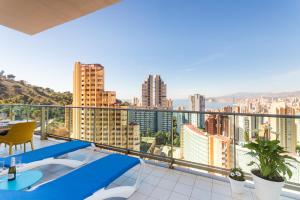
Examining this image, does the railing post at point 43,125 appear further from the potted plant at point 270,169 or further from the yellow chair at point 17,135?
the potted plant at point 270,169

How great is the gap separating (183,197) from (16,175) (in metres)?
2.29

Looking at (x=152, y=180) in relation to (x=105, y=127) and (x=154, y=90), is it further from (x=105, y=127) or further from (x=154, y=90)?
(x=154, y=90)

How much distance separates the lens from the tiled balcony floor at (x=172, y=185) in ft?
7.68

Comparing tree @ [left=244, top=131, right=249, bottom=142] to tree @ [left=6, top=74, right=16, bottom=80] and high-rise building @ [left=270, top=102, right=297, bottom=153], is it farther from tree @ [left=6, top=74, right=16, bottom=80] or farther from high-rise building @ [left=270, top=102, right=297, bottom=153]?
tree @ [left=6, top=74, right=16, bottom=80]

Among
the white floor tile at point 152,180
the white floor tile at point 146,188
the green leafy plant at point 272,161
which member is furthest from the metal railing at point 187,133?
the white floor tile at point 146,188

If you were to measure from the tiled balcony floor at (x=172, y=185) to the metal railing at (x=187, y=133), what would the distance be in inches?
11.4

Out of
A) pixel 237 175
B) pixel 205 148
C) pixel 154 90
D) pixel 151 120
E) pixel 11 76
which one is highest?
pixel 11 76

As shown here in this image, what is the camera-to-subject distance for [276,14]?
33.7 ft

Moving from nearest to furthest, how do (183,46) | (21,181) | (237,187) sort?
(21,181)
(237,187)
(183,46)

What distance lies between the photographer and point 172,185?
8.66 feet

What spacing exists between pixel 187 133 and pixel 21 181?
110 inches

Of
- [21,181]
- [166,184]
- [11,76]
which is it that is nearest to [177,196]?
[166,184]

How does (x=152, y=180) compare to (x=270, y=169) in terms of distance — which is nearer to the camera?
(x=270, y=169)

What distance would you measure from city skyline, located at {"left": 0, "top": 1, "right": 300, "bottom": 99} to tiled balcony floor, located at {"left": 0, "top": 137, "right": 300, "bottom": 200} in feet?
22.2
